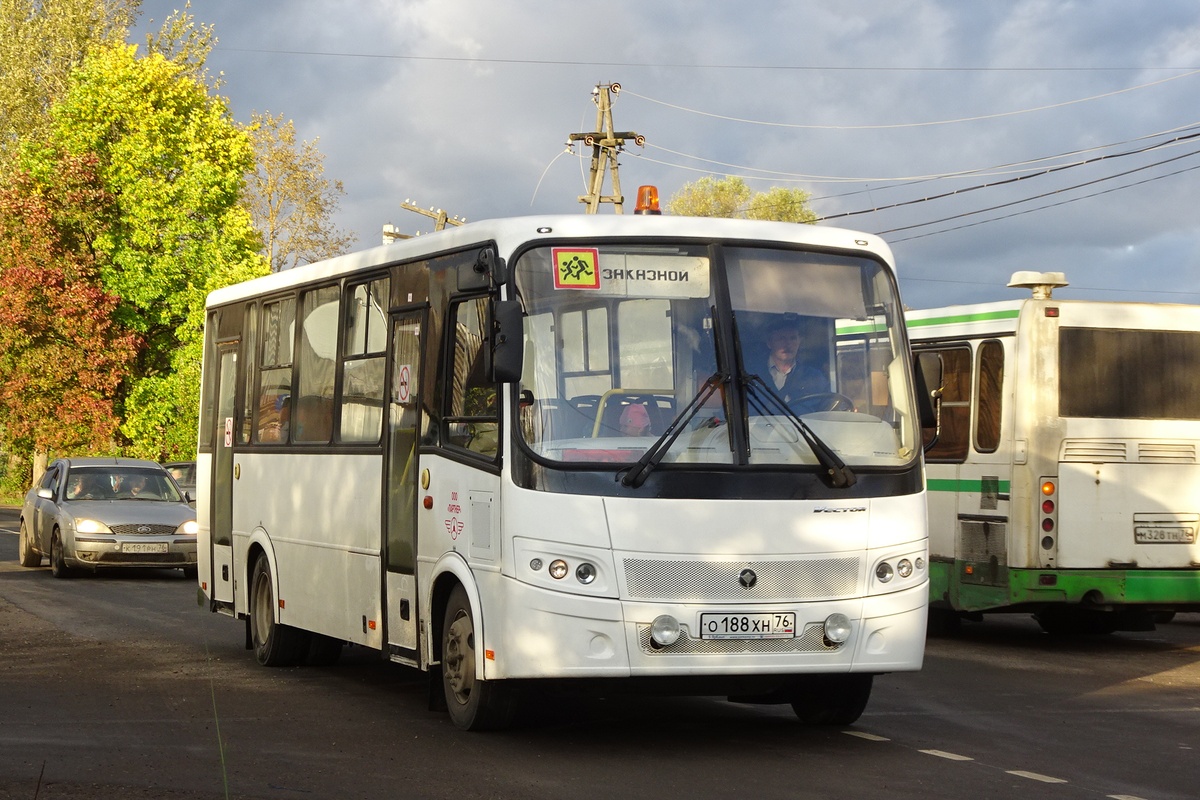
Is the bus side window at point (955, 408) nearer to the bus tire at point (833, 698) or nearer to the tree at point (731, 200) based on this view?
the bus tire at point (833, 698)

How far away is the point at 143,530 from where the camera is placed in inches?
933

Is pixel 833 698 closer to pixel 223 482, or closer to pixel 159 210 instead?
pixel 223 482

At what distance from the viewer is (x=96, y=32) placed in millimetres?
60969

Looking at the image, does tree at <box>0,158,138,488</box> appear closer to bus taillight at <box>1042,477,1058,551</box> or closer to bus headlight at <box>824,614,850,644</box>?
bus taillight at <box>1042,477,1058,551</box>

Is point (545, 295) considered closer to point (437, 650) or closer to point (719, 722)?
point (437, 650)

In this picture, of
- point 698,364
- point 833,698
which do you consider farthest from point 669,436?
point 833,698

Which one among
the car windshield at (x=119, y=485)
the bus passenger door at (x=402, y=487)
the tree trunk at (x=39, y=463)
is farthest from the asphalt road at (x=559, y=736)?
the tree trunk at (x=39, y=463)

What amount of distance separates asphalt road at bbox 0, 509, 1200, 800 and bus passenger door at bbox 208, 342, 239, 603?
614 millimetres

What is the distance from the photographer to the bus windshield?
975cm

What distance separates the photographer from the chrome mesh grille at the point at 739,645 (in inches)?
373

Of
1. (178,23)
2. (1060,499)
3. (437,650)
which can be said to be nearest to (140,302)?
(178,23)

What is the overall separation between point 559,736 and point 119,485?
52.8 ft

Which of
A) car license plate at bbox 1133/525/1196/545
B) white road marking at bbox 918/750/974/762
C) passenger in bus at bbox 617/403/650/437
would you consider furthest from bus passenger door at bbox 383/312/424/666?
car license plate at bbox 1133/525/1196/545

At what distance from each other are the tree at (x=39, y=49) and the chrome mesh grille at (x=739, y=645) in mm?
52542
